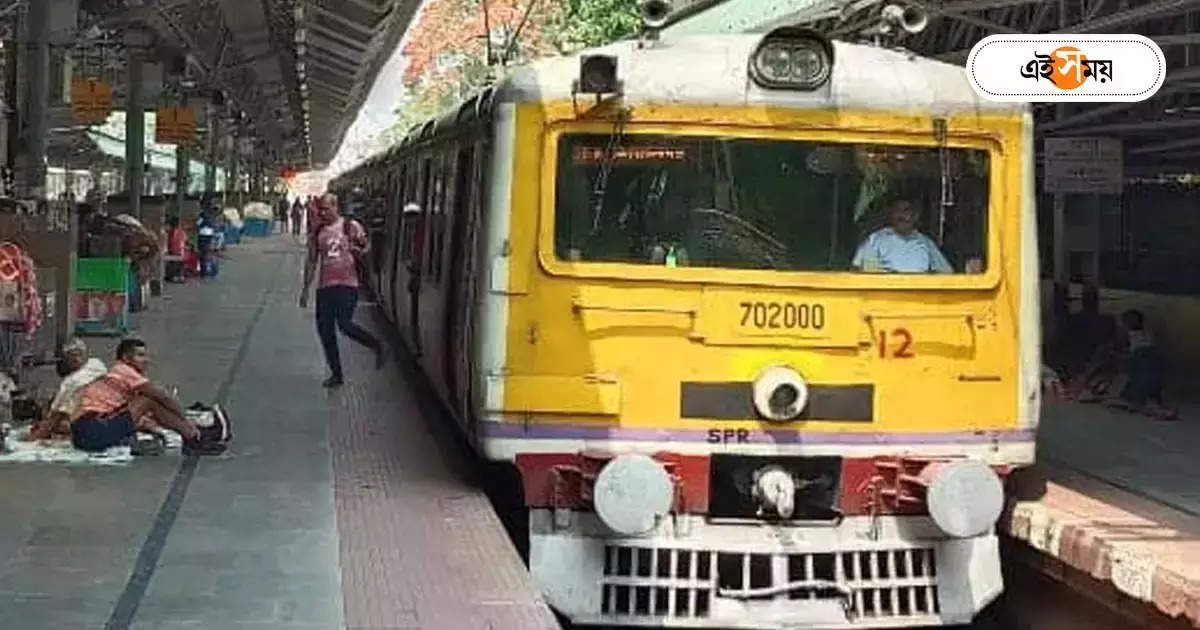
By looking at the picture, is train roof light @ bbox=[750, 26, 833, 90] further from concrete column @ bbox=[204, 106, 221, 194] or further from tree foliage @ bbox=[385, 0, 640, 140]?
concrete column @ bbox=[204, 106, 221, 194]

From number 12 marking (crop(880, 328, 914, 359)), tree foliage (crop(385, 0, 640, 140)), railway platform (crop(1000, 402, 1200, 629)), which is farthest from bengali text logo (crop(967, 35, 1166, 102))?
tree foliage (crop(385, 0, 640, 140))

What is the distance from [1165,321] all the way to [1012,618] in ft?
24.5

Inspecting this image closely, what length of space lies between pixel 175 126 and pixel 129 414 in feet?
55.2

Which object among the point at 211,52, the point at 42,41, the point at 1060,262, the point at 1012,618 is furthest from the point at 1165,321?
the point at 211,52

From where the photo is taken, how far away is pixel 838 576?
775 cm

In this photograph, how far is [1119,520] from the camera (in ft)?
28.7

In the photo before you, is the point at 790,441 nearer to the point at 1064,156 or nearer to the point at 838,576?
the point at 838,576

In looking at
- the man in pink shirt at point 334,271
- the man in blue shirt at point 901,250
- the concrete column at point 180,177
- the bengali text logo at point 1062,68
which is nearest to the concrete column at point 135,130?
the concrete column at point 180,177

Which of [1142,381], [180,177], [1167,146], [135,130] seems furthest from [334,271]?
[180,177]

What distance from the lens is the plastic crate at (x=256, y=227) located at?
161 feet

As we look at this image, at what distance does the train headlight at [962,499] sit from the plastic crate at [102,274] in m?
11.3

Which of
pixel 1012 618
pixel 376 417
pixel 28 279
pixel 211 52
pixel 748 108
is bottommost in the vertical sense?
pixel 1012 618

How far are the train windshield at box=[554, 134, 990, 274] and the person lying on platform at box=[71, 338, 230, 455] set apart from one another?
3347mm

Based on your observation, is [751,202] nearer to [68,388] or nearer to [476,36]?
[68,388]
